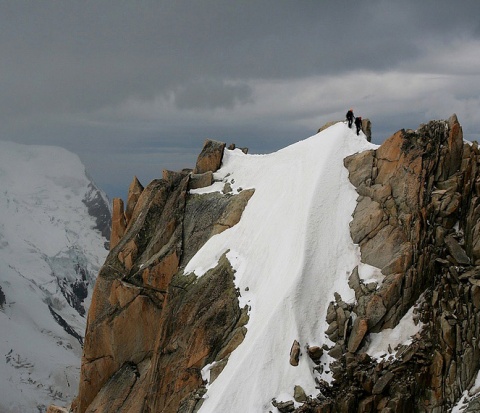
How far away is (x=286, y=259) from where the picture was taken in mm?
38688

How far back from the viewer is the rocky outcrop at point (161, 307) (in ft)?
122

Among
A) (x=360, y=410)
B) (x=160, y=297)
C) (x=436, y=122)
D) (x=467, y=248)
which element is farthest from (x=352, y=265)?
(x=160, y=297)

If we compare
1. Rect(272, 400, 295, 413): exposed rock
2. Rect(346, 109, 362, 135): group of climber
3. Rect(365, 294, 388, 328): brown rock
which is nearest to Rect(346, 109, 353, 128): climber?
Rect(346, 109, 362, 135): group of climber

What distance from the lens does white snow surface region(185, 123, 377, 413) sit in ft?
106

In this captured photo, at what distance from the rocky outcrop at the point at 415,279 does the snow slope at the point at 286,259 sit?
1.29m

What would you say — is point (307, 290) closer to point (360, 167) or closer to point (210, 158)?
point (360, 167)

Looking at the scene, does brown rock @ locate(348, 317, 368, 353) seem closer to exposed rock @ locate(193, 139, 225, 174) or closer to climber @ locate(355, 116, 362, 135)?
climber @ locate(355, 116, 362, 135)

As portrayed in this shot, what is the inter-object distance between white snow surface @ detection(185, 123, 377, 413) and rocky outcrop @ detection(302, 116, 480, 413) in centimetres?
140

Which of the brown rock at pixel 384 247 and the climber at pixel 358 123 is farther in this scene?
the climber at pixel 358 123

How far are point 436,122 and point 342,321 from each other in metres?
17.5

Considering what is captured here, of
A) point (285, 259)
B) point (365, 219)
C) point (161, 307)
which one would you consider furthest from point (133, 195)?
point (365, 219)

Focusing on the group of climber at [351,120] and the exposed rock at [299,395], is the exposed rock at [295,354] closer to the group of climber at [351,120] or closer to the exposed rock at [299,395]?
the exposed rock at [299,395]

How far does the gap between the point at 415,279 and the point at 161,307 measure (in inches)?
831

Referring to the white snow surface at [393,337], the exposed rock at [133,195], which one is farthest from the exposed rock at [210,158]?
the white snow surface at [393,337]
